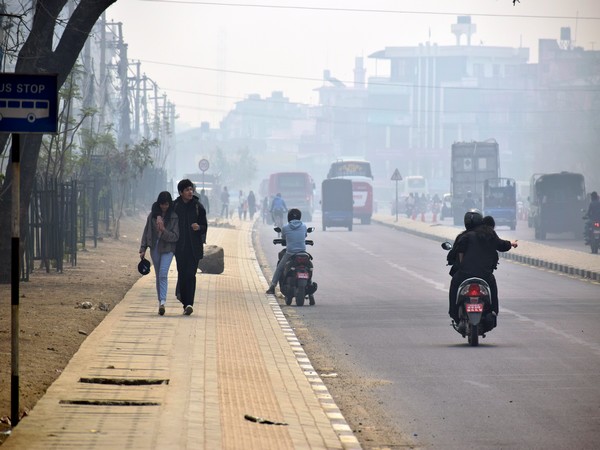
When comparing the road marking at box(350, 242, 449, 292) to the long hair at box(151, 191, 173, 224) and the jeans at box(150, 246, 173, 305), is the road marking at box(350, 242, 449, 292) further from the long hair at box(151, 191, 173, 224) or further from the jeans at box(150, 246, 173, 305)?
the long hair at box(151, 191, 173, 224)

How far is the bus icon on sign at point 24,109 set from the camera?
365 inches

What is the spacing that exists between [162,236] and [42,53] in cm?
565

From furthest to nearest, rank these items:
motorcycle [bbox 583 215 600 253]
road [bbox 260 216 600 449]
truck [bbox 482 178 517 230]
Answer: truck [bbox 482 178 517 230], motorcycle [bbox 583 215 600 253], road [bbox 260 216 600 449]

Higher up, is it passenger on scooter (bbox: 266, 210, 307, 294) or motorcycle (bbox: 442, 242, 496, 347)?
passenger on scooter (bbox: 266, 210, 307, 294)

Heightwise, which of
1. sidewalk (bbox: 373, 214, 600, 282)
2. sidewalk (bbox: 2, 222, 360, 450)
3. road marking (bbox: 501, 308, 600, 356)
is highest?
sidewalk (bbox: 2, 222, 360, 450)

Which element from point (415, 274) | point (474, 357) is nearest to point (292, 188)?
point (415, 274)

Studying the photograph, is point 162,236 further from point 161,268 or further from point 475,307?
point 475,307

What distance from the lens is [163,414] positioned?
945 centimetres

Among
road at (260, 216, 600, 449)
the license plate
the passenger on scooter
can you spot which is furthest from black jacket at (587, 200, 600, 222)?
the license plate

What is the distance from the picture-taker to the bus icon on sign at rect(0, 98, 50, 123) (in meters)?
9.27

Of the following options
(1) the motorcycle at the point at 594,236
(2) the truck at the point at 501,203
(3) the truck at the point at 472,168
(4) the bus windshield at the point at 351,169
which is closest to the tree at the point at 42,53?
(1) the motorcycle at the point at 594,236

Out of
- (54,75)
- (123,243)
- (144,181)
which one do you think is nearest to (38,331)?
(54,75)

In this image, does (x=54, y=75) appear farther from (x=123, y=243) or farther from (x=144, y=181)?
(x=144, y=181)

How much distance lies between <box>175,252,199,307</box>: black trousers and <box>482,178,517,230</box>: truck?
4738cm
